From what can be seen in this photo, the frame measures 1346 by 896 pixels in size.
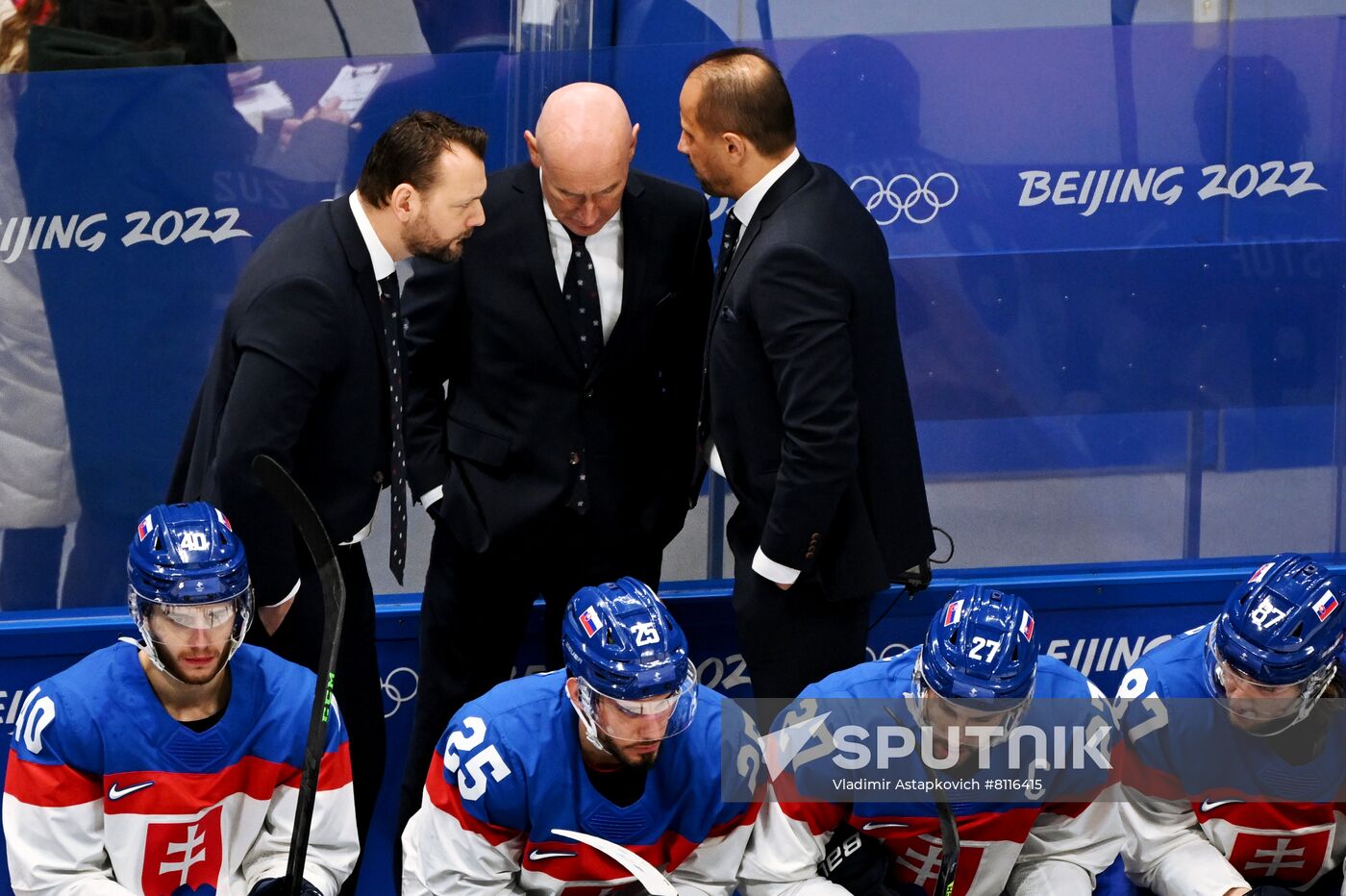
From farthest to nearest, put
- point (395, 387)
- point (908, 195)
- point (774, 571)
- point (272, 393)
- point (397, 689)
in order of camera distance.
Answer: point (908, 195), point (397, 689), point (774, 571), point (395, 387), point (272, 393)

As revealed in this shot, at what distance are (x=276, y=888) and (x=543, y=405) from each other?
1.19 metres

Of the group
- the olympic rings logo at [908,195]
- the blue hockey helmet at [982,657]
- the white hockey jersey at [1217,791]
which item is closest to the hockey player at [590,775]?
the blue hockey helmet at [982,657]

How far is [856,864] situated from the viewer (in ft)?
Result: 10.2

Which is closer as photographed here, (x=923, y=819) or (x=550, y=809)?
(x=550, y=809)

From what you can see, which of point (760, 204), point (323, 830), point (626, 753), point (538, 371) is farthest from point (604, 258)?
point (323, 830)

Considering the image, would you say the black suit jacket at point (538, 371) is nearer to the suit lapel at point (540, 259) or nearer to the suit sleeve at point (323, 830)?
the suit lapel at point (540, 259)

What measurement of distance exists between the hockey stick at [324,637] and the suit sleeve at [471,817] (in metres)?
0.20

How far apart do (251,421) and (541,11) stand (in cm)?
146

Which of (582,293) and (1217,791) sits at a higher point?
(582,293)

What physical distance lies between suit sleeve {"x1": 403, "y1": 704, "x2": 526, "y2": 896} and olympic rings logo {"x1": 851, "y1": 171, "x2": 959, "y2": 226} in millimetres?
1874

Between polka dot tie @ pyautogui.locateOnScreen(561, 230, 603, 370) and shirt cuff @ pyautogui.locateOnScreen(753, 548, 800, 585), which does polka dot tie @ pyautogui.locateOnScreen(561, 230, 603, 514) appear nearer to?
polka dot tie @ pyautogui.locateOnScreen(561, 230, 603, 370)

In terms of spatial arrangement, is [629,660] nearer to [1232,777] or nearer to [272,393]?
[272,393]

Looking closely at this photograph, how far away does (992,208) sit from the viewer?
14.4ft

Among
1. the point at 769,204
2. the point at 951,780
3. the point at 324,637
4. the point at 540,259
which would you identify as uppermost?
the point at 769,204
